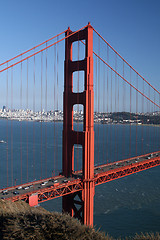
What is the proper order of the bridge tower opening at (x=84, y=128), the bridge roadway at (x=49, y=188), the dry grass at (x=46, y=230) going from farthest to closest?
the bridge tower opening at (x=84, y=128) < the bridge roadway at (x=49, y=188) < the dry grass at (x=46, y=230)

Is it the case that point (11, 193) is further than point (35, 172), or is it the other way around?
point (35, 172)

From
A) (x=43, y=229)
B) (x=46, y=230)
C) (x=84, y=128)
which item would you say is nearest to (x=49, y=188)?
(x=84, y=128)

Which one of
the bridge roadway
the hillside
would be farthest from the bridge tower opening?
the hillside

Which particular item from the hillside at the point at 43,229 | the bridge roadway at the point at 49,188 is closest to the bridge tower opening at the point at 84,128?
the bridge roadway at the point at 49,188

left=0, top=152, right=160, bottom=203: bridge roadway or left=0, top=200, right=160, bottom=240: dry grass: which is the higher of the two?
left=0, top=200, right=160, bottom=240: dry grass

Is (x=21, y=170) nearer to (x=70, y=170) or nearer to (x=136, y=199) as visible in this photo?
(x=136, y=199)

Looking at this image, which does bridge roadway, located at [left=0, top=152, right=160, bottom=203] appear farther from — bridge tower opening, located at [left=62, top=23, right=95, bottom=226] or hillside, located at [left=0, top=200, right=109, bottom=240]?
hillside, located at [left=0, top=200, right=109, bottom=240]

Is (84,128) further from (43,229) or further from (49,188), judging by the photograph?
(43,229)

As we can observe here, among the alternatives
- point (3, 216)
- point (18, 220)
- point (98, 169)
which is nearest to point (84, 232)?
point (18, 220)

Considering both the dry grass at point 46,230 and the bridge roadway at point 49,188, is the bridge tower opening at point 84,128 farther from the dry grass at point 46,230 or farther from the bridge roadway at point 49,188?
the dry grass at point 46,230
